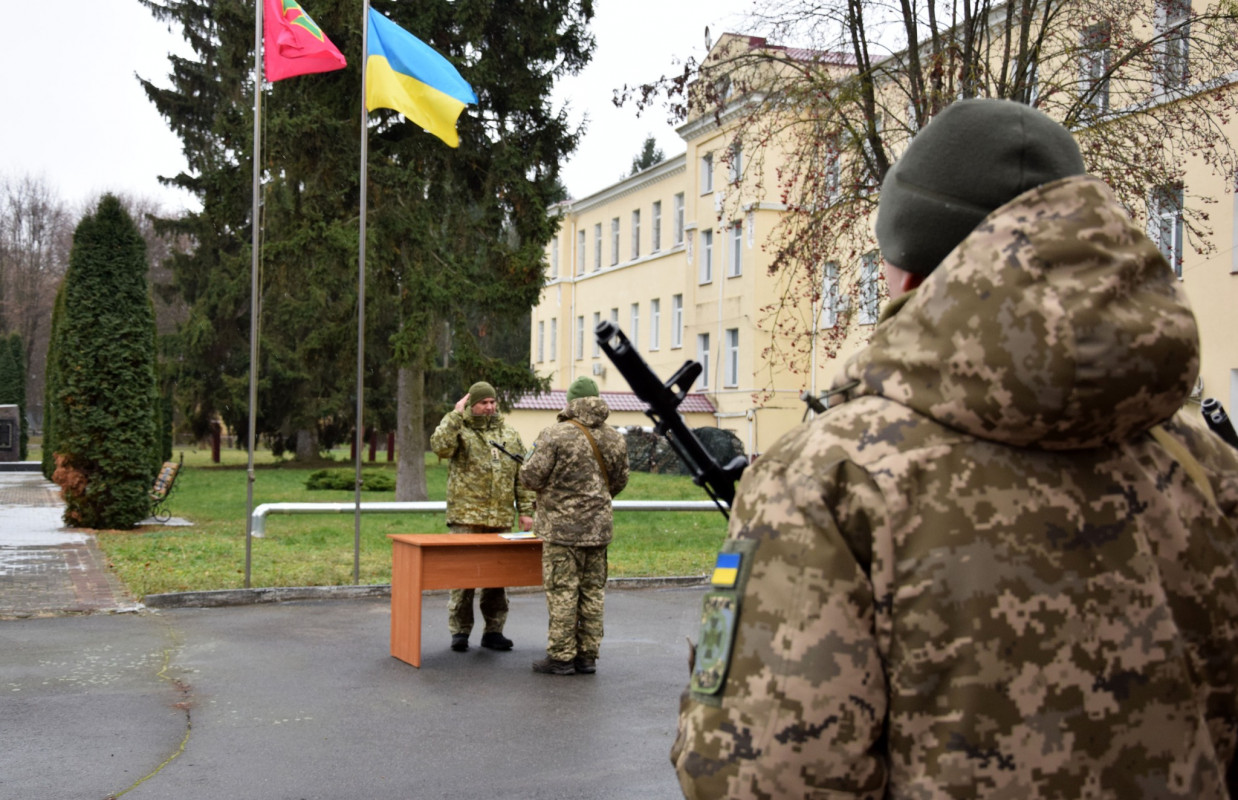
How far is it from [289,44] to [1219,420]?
1078 centimetres

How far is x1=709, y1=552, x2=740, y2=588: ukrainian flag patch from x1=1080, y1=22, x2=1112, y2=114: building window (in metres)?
11.7

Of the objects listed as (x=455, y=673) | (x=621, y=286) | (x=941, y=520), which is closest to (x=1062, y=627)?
(x=941, y=520)

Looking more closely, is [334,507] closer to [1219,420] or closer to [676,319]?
[1219,420]

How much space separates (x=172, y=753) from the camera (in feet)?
21.3

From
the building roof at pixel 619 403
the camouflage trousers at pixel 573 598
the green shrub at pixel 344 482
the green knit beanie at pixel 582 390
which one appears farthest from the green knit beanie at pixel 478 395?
the building roof at pixel 619 403

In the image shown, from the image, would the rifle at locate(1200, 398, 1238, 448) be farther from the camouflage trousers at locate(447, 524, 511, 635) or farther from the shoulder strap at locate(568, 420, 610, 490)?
the camouflage trousers at locate(447, 524, 511, 635)

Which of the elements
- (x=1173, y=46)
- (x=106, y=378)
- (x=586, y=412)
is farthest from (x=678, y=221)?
(x=586, y=412)

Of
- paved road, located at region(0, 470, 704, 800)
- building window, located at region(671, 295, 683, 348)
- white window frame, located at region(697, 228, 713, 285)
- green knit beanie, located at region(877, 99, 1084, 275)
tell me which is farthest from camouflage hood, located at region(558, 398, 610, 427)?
building window, located at region(671, 295, 683, 348)

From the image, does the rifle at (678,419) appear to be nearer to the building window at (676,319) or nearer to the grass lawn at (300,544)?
the grass lawn at (300,544)

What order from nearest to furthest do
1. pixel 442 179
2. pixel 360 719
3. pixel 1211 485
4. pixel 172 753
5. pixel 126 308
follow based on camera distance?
pixel 1211 485 → pixel 172 753 → pixel 360 719 → pixel 126 308 → pixel 442 179

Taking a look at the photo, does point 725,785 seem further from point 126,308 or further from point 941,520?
point 126,308

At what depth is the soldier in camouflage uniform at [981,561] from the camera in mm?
1616

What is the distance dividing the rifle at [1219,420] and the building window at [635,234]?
45.1 meters

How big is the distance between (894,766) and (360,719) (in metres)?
6.13
